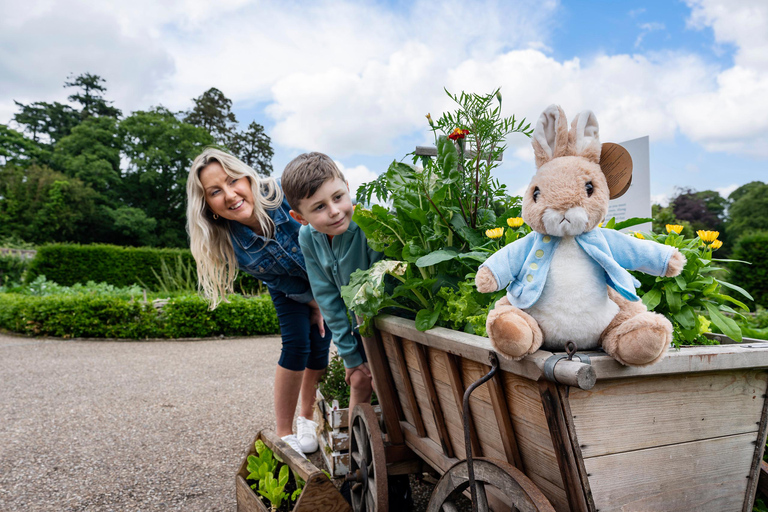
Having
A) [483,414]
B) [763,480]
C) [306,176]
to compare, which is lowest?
[763,480]

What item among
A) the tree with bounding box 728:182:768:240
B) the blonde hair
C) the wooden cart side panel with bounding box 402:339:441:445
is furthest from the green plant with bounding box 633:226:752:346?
the tree with bounding box 728:182:768:240

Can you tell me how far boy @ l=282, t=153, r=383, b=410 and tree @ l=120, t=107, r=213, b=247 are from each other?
1122 inches

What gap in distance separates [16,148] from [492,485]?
38.2 meters

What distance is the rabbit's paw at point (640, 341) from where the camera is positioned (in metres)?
0.91

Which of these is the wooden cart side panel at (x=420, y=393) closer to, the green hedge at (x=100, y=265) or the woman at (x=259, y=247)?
the woman at (x=259, y=247)

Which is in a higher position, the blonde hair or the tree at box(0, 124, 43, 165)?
the tree at box(0, 124, 43, 165)

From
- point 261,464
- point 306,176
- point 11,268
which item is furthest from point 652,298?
point 11,268

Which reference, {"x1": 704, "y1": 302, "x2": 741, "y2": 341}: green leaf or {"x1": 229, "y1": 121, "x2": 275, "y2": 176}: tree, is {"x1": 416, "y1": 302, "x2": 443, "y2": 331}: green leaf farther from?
{"x1": 229, "y1": 121, "x2": 275, "y2": 176}: tree

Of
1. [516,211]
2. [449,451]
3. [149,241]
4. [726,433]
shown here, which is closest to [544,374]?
[726,433]

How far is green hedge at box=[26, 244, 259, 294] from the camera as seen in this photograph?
1304 cm

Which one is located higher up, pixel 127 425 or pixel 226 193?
pixel 226 193

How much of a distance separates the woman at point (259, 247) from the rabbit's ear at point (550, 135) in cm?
182

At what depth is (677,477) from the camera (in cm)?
110

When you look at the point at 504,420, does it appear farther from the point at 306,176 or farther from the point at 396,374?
the point at 306,176
